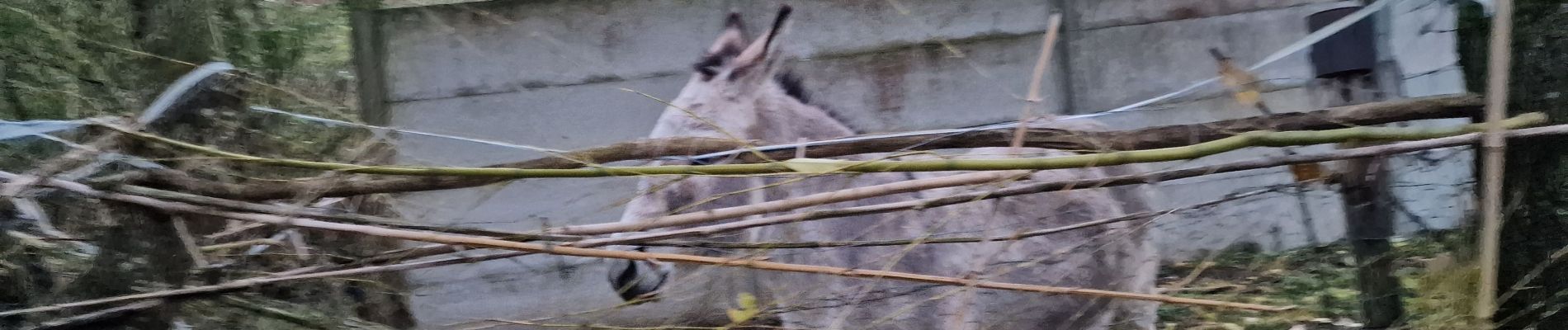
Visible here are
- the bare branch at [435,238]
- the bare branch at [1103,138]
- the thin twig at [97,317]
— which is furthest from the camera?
the bare branch at [1103,138]

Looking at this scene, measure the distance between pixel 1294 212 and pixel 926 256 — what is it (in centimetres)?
118

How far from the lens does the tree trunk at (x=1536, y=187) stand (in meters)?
1.61

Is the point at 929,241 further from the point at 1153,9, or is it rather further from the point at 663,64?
the point at 1153,9

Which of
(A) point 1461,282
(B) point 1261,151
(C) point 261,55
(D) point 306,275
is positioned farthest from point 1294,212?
(C) point 261,55

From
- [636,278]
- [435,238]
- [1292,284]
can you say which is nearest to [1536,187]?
[1292,284]

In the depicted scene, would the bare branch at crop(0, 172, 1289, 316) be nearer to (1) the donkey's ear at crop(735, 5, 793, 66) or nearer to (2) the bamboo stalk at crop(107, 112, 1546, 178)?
(2) the bamboo stalk at crop(107, 112, 1546, 178)

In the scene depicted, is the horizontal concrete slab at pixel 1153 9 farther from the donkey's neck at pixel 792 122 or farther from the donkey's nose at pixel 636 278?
the donkey's nose at pixel 636 278

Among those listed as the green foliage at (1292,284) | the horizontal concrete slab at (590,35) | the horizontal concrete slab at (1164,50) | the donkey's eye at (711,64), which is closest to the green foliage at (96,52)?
the horizontal concrete slab at (590,35)

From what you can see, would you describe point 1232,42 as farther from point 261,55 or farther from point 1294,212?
point 261,55

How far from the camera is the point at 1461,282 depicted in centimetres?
185

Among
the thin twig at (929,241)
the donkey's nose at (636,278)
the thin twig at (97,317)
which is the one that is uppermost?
the thin twig at (929,241)

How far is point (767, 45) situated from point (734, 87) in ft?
0.62

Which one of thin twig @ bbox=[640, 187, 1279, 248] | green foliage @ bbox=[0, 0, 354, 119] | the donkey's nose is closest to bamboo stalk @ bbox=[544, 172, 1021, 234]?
thin twig @ bbox=[640, 187, 1279, 248]

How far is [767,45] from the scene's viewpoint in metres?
2.45
